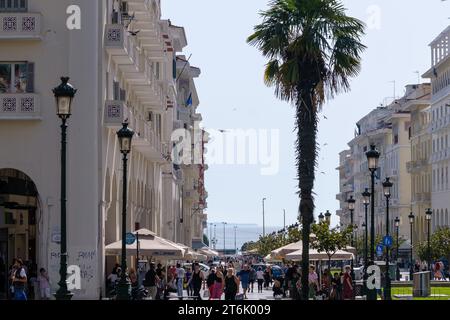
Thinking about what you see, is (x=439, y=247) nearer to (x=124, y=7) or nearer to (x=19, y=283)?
(x=124, y=7)

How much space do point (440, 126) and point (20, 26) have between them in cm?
7891

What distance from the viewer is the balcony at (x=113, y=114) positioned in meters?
48.9

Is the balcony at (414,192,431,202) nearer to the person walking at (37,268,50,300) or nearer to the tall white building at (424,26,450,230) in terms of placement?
the tall white building at (424,26,450,230)

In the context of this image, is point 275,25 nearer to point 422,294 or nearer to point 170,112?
point 422,294

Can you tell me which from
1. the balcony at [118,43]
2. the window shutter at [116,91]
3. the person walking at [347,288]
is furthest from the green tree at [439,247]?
the person walking at [347,288]

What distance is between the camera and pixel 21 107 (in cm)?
4675

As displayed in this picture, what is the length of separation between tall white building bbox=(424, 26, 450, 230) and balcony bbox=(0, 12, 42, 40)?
238 feet

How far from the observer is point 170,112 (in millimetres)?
91438

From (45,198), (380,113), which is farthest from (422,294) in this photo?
(380,113)

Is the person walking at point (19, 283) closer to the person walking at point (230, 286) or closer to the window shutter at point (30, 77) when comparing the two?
the person walking at point (230, 286)

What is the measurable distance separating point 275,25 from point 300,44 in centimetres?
131

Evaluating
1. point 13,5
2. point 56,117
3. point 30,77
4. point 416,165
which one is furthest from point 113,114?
point 416,165

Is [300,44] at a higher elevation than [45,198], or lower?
higher

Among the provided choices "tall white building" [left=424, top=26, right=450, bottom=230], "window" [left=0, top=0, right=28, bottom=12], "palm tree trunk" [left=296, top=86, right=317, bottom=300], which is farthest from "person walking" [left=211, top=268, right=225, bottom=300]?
"tall white building" [left=424, top=26, right=450, bottom=230]
